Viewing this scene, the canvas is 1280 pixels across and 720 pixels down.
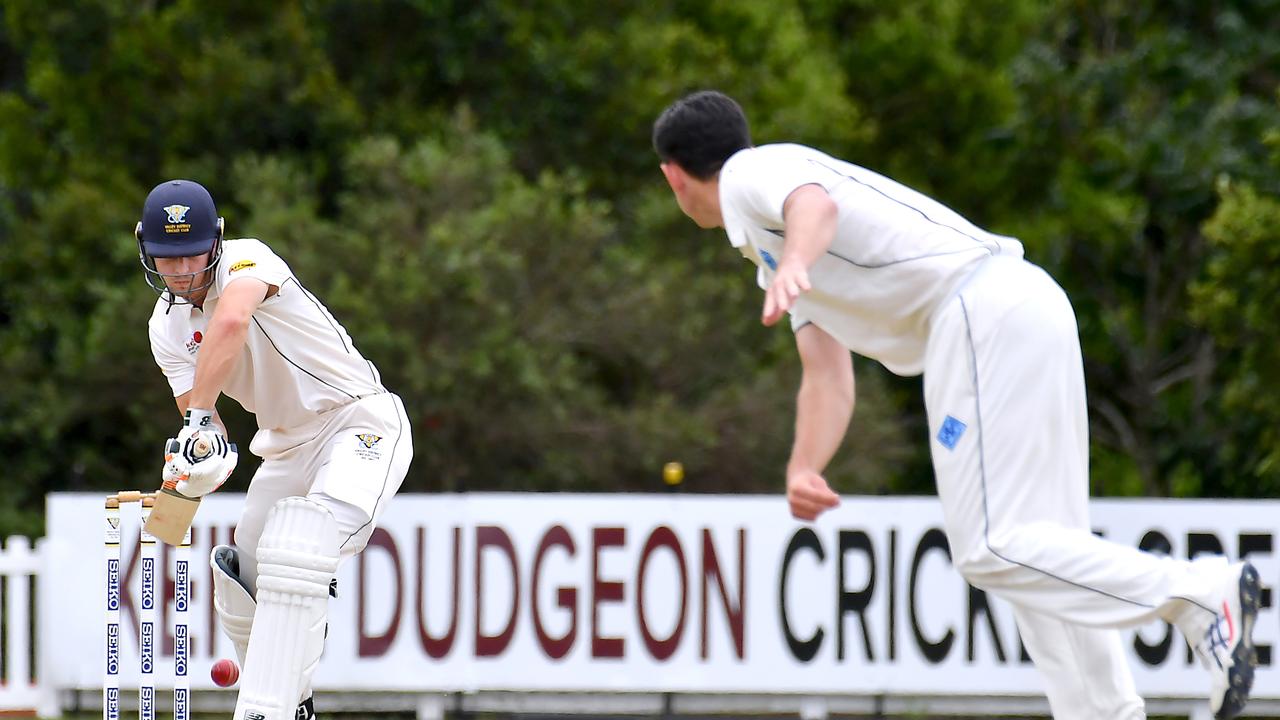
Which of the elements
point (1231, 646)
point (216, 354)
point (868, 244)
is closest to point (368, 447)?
point (216, 354)

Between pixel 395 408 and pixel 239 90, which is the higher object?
pixel 239 90

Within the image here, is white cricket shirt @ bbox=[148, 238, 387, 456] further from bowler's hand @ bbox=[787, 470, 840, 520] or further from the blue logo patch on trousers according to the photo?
the blue logo patch on trousers

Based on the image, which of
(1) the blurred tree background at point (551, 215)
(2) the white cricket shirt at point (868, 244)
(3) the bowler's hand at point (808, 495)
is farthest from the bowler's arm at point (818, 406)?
(1) the blurred tree background at point (551, 215)

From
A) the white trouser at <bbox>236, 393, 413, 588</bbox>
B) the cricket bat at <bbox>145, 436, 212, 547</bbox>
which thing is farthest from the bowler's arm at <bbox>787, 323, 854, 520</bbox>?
the cricket bat at <bbox>145, 436, 212, 547</bbox>

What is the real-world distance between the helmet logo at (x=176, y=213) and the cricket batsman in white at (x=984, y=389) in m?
1.35

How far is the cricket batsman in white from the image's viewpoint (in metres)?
3.51

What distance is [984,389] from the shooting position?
362 centimetres

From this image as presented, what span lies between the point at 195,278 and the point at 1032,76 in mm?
12894

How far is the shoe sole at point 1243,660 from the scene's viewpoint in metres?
3.42

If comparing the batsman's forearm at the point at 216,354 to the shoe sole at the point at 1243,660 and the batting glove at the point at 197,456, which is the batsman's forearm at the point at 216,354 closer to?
the batting glove at the point at 197,456

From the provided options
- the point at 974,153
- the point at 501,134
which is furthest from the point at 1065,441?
the point at 974,153

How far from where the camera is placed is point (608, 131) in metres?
14.4

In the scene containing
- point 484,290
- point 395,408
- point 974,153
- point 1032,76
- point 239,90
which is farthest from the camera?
point 974,153

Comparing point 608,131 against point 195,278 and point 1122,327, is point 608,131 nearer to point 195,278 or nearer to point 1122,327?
point 1122,327
